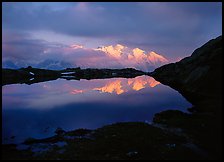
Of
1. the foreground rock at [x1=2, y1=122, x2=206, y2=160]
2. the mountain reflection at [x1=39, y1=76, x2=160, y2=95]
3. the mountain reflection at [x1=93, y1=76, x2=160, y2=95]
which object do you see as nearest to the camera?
the foreground rock at [x1=2, y1=122, x2=206, y2=160]

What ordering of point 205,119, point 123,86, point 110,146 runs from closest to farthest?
point 110,146, point 205,119, point 123,86

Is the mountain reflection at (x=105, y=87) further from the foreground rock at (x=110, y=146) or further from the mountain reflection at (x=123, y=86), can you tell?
the foreground rock at (x=110, y=146)

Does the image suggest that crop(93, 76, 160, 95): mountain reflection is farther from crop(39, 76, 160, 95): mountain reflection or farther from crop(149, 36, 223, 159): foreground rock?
crop(149, 36, 223, 159): foreground rock

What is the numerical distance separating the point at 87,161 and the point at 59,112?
34.9 metres

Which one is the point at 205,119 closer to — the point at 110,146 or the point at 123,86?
the point at 110,146

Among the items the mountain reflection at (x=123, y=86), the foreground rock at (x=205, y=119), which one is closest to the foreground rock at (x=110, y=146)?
the foreground rock at (x=205, y=119)

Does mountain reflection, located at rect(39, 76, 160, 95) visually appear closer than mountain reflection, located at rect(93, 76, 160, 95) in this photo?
Yes

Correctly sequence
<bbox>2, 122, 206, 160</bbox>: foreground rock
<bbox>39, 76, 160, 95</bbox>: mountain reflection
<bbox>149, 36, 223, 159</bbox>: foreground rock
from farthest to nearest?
<bbox>39, 76, 160, 95</bbox>: mountain reflection
<bbox>149, 36, 223, 159</bbox>: foreground rock
<bbox>2, 122, 206, 160</bbox>: foreground rock

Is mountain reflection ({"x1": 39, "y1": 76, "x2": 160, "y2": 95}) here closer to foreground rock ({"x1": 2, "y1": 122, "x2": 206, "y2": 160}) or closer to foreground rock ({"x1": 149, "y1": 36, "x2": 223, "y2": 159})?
foreground rock ({"x1": 149, "y1": 36, "x2": 223, "y2": 159})

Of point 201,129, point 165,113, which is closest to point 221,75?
point 165,113

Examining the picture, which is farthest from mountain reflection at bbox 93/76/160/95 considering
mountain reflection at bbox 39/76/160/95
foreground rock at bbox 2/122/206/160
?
foreground rock at bbox 2/122/206/160

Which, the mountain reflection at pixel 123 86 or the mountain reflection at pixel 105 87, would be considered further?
the mountain reflection at pixel 123 86

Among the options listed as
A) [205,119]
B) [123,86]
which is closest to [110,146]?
[205,119]

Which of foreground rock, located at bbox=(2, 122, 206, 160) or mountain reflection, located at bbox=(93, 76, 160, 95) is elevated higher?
mountain reflection, located at bbox=(93, 76, 160, 95)
